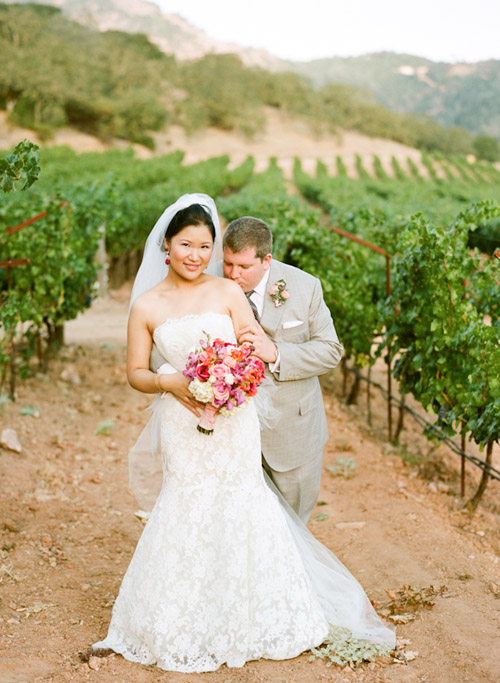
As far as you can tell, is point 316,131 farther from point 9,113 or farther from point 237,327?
point 237,327

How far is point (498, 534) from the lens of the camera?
17.0 ft

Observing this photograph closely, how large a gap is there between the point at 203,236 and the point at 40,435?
13.0ft

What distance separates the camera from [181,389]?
3170 mm

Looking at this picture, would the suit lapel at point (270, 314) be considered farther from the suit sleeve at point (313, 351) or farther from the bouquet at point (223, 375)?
the bouquet at point (223, 375)

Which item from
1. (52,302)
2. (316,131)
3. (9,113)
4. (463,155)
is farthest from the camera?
(463,155)

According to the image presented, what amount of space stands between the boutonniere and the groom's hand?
8.2 inches

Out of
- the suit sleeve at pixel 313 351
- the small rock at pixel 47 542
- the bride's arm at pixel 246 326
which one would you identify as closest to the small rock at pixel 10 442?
the small rock at pixel 47 542

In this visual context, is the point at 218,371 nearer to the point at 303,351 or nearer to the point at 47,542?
the point at 303,351

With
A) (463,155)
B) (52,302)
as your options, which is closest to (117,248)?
(52,302)

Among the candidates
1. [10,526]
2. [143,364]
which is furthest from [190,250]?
[10,526]

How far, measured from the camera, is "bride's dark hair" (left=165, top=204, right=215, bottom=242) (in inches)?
126

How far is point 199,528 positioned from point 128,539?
183cm

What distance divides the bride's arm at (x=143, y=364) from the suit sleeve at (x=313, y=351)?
1.99 feet

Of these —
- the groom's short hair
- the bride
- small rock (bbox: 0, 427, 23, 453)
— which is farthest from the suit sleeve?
small rock (bbox: 0, 427, 23, 453)
